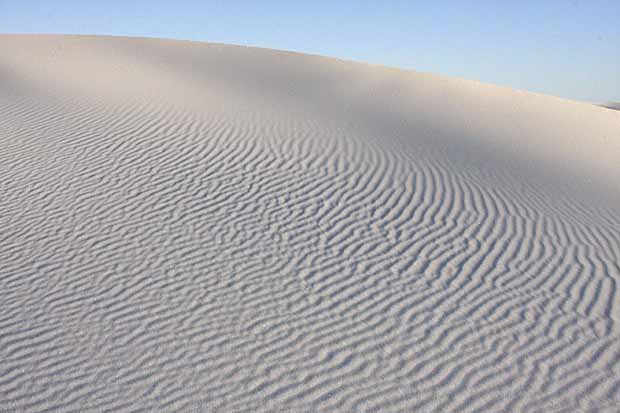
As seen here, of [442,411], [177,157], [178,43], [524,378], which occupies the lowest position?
[442,411]

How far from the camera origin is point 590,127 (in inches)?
598

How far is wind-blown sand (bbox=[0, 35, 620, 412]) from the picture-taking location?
447 centimetres

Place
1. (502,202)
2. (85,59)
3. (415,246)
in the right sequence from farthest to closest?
1. (85,59)
2. (502,202)
3. (415,246)

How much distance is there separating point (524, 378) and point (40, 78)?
14.4 metres

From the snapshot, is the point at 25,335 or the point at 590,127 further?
the point at 590,127

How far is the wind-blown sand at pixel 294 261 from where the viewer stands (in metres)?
4.47

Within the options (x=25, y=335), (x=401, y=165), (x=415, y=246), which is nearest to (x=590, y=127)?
(x=401, y=165)

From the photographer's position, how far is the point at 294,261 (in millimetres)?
6453

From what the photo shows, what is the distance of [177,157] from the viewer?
31.4ft

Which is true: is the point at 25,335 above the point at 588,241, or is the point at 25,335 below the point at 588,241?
below

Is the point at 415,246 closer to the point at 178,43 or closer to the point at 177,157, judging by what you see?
the point at 177,157

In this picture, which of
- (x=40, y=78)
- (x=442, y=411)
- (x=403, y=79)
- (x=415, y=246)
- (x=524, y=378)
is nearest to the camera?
(x=442, y=411)

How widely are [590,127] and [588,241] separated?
9.34 m

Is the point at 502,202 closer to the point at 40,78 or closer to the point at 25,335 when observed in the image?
the point at 25,335
